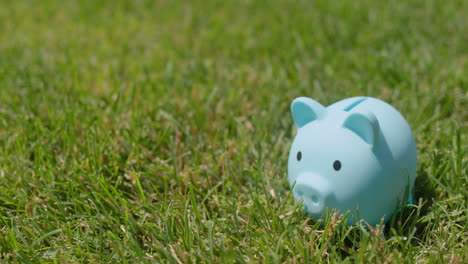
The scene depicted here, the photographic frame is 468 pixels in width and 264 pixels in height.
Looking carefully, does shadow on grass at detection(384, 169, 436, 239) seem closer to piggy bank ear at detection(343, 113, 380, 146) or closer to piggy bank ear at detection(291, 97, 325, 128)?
piggy bank ear at detection(343, 113, 380, 146)

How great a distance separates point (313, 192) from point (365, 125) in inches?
11.3

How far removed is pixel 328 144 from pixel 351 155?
86 millimetres

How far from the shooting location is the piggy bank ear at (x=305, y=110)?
6.02 feet

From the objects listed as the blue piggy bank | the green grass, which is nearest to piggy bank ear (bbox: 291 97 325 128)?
the blue piggy bank

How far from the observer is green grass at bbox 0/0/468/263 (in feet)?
6.04

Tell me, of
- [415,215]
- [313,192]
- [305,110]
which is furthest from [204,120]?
[415,215]

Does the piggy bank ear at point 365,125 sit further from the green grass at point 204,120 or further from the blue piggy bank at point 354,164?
the green grass at point 204,120

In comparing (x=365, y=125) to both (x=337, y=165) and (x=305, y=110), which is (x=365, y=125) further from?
(x=305, y=110)

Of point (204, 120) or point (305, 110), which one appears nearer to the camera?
point (305, 110)

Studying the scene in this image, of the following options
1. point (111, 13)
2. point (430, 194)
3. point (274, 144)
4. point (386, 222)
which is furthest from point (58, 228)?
point (111, 13)

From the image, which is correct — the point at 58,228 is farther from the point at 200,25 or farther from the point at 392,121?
the point at 200,25

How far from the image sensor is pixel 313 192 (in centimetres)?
172

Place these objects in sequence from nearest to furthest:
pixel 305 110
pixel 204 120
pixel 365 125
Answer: pixel 365 125 → pixel 305 110 → pixel 204 120

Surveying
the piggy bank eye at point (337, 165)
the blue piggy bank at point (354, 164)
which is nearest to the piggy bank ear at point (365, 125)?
the blue piggy bank at point (354, 164)
